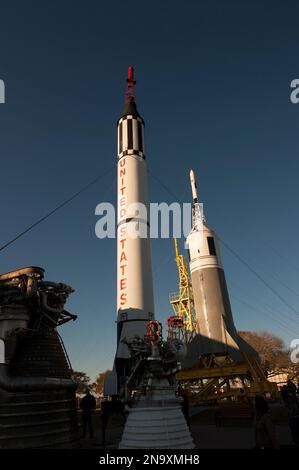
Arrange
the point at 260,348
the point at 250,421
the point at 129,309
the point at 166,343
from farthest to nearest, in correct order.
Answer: the point at 260,348
the point at 129,309
the point at 250,421
the point at 166,343

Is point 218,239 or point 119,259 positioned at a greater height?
point 218,239

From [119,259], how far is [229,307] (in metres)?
12.0

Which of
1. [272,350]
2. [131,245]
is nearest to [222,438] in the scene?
[131,245]

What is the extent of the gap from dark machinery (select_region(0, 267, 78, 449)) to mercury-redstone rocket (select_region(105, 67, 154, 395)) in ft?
36.9

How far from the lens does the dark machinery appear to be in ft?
39.1

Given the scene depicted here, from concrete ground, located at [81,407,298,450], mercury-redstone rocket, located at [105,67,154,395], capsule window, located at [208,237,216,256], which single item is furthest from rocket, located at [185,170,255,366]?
concrete ground, located at [81,407,298,450]

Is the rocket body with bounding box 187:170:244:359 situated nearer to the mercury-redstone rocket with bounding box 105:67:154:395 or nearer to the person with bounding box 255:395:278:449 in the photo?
the mercury-redstone rocket with bounding box 105:67:154:395

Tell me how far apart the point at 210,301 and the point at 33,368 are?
2213cm

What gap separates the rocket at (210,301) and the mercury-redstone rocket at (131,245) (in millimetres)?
6747

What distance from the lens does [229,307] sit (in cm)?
3297

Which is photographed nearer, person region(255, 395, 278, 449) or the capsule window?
person region(255, 395, 278, 449)
